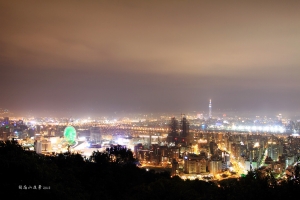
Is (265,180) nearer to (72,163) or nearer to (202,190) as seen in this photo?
(202,190)

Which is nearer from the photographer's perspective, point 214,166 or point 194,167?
point 194,167

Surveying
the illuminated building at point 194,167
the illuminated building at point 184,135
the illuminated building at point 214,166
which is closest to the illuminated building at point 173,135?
the illuminated building at point 184,135

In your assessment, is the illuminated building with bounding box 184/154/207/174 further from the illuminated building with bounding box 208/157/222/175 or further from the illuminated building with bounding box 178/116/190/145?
the illuminated building with bounding box 178/116/190/145

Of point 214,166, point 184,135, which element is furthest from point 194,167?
point 184,135

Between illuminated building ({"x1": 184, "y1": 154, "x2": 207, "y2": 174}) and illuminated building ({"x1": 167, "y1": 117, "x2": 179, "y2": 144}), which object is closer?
illuminated building ({"x1": 184, "y1": 154, "x2": 207, "y2": 174})

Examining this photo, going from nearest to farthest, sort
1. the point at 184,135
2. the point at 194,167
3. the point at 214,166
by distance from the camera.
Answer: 1. the point at 194,167
2. the point at 214,166
3. the point at 184,135

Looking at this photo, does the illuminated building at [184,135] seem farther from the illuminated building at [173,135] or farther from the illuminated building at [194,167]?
the illuminated building at [194,167]

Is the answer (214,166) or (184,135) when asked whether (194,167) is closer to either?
(214,166)

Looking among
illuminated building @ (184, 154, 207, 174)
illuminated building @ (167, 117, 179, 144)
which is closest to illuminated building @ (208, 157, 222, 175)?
illuminated building @ (184, 154, 207, 174)

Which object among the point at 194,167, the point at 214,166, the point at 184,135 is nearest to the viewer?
the point at 194,167

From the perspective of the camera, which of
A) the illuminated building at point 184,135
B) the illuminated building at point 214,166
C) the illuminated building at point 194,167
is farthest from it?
the illuminated building at point 184,135

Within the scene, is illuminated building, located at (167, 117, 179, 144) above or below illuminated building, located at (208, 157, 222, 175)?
above
